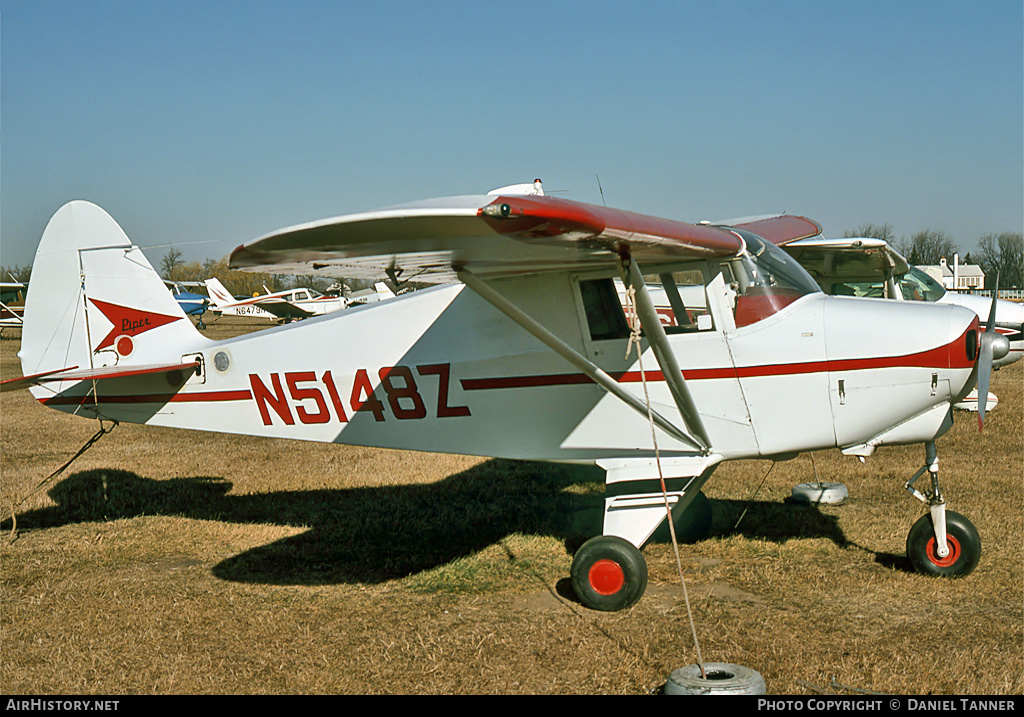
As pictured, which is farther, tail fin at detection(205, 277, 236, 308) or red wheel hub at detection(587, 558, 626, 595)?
tail fin at detection(205, 277, 236, 308)

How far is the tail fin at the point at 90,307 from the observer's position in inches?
284

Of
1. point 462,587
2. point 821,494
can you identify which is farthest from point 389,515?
point 821,494

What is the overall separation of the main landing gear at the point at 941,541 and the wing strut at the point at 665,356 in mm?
1450

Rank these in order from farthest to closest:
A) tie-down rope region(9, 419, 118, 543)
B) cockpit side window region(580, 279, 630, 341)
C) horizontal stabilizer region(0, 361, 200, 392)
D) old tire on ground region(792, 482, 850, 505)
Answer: old tire on ground region(792, 482, 850, 505) → tie-down rope region(9, 419, 118, 543) → horizontal stabilizer region(0, 361, 200, 392) → cockpit side window region(580, 279, 630, 341)

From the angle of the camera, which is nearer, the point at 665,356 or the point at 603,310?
the point at 665,356

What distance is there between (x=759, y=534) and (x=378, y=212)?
178 inches

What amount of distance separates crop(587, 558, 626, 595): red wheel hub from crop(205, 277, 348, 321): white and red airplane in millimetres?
40722

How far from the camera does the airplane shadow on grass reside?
640cm

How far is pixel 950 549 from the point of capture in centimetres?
566

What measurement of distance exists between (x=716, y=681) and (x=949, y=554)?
2809mm

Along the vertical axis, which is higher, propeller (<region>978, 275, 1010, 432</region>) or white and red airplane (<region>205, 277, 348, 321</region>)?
propeller (<region>978, 275, 1010, 432</region>)

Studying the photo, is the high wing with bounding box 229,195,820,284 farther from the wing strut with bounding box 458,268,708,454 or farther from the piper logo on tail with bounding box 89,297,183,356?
the piper logo on tail with bounding box 89,297,183,356

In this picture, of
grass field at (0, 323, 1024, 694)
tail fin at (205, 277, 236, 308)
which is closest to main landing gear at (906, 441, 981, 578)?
grass field at (0, 323, 1024, 694)

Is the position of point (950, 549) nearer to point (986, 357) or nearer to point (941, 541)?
point (941, 541)
